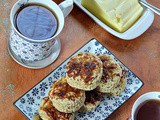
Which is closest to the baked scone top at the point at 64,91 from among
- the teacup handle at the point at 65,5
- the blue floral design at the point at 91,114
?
the blue floral design at the point at 91,114

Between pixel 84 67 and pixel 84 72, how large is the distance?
0.02 meters

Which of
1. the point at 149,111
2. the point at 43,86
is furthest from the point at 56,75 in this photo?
the point at 149,111

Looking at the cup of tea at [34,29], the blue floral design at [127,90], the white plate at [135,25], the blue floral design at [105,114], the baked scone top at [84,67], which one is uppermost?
the cup of tea at [34,29]

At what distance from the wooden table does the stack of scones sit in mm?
99

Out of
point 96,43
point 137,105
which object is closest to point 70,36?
point 96,43

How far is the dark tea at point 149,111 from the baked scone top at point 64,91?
7.3 inches

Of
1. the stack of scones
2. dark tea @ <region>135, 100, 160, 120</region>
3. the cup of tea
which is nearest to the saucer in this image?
the cup of tea

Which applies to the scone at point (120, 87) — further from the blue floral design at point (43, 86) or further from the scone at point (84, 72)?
the blue floral design at point (43, 86)

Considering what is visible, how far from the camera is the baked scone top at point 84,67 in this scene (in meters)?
1.11

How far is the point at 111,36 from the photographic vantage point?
137 centimetres

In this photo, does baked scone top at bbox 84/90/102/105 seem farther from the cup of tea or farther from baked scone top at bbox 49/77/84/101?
the cup of tea

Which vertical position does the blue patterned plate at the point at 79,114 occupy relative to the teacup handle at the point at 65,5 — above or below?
below

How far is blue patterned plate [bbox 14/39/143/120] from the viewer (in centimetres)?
115

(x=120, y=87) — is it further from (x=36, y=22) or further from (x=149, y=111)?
(x=36, y=22)
